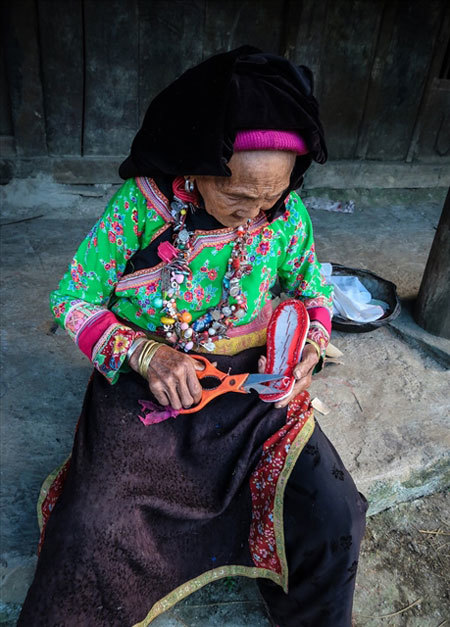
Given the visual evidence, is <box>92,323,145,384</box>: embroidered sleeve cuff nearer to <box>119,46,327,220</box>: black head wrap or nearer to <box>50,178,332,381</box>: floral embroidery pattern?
<box>50,178,332,381</box>: floral embroidery pattern

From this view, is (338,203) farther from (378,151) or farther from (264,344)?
(264,344)

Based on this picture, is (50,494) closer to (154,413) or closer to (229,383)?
(154,413)

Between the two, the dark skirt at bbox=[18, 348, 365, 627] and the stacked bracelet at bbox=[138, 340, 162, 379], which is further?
the stacked bracelet at bbox=[138, 340, 162, 379]

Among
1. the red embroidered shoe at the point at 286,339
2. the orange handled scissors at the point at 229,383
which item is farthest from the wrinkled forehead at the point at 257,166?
the orange handled scissors at the point at 229,383

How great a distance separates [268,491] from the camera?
1474mm

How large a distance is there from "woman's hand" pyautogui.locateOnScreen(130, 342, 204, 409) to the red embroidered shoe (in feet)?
0.76

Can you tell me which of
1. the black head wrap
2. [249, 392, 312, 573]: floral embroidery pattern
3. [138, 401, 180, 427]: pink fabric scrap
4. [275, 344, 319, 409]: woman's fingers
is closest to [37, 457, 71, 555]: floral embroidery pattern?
[138, 401, 180, 427]: pink fabric scrap

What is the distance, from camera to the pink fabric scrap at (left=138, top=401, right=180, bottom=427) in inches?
56.6

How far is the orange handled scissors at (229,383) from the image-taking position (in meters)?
1.45

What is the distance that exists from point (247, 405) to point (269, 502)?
0.28 metres

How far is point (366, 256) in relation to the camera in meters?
4.16

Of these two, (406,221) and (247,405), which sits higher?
(247,405)

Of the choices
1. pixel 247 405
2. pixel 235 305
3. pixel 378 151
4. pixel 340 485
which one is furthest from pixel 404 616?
pixel 378 151

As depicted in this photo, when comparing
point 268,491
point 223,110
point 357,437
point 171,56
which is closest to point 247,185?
point 223,110
